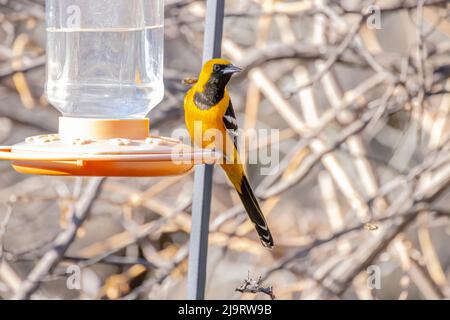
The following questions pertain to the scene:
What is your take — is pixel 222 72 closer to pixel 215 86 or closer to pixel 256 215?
pixel 215 86

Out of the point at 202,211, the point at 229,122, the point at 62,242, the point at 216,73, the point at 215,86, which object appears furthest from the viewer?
the point at 62,242

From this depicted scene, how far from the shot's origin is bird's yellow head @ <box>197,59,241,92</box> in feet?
7.67

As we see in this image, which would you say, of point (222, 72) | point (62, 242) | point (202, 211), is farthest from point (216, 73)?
point (62, 242)

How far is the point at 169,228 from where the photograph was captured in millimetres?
4109

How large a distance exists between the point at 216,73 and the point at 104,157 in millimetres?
655

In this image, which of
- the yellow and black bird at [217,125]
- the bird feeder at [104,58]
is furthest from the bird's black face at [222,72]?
the bird feeder at [104,58]

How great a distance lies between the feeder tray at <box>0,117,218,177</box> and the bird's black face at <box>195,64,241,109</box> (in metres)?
0.40

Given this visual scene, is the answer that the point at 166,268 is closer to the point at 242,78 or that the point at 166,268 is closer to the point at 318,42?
the point at 242,78

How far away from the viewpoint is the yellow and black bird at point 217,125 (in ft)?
8.57

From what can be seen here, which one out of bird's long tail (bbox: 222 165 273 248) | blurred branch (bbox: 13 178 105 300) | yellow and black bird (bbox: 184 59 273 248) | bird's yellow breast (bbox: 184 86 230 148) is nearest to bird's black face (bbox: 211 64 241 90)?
yellow and black bird (bbox: 184 59 273 248)

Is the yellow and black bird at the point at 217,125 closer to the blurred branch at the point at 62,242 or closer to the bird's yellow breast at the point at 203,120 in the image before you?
the bird's yellow breast at the point at 203,120

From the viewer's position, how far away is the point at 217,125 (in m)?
2.66

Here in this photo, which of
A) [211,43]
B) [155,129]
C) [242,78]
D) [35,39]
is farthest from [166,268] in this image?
[211,43]

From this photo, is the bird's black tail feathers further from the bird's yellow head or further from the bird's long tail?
the bird's yellow head
